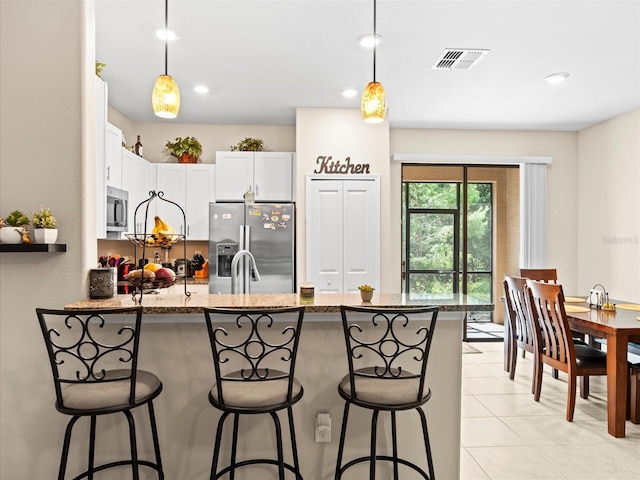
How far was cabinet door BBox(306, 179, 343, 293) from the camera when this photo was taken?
4895mm

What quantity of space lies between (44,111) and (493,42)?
3.02 metres

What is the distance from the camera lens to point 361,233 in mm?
4922

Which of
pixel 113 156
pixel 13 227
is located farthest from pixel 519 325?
pixel 113 156

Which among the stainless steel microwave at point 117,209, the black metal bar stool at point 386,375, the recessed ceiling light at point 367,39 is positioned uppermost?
the recessed ceiling light at point 367,39

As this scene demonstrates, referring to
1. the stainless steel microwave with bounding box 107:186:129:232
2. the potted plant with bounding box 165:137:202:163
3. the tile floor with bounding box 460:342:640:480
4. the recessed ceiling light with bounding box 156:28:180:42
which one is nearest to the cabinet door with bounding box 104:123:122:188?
the stainless steel microwave with bounding box 107:186:129:232

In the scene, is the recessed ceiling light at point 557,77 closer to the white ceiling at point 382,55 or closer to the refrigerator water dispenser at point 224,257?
the white ceiling at point 382,55

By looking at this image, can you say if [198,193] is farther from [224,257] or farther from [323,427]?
[323,427]

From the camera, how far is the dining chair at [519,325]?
148 inches

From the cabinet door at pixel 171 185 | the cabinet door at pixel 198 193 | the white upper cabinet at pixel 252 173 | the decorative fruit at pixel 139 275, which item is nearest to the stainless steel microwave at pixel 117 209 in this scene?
the cabinet door at pixel 171 185

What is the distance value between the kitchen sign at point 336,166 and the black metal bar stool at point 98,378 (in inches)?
128

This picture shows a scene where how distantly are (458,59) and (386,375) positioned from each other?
2.74m

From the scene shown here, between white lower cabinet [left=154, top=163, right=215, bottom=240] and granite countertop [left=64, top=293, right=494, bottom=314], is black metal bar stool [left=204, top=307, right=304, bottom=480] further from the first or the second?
white lower cabinet [left=154, top=163, right=215, bottom=240]

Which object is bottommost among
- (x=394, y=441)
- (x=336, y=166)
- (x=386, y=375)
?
(x=394, y=441)

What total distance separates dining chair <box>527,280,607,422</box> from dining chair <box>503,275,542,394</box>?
0.23 feet
